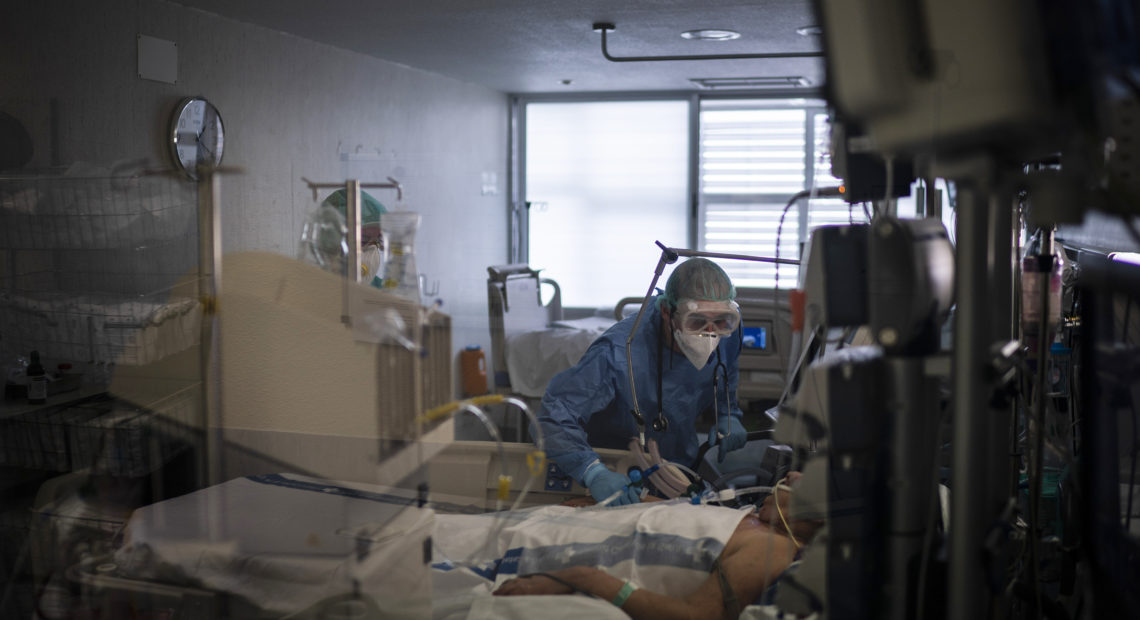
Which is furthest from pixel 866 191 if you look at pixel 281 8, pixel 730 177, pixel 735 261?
pixel 281 8

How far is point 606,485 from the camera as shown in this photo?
1885mm

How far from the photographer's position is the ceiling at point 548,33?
2.79 meters

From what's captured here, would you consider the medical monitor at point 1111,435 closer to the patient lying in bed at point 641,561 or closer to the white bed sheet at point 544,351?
the patient lying in bed at point 641,561

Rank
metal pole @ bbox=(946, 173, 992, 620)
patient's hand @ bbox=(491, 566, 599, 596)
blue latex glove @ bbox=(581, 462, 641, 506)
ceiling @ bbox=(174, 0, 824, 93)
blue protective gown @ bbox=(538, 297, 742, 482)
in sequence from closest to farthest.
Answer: metal pole @ bbox=(946, 173, 992, 620), patient's hand @ bbox=(491, 566, 599, 596), blue latex glove @ bbox=(581, 462, 641, 506), blue protective gown @ bbox=(538, 297, 742, 482), ceiling @ bbox=(174, 0, 824, 93)

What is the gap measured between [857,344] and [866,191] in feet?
0.71

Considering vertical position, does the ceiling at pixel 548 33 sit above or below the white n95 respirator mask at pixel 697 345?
above

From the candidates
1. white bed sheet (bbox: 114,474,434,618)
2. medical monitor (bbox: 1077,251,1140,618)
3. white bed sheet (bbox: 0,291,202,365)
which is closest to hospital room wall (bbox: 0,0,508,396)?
white bed sheet (bbox: 0,291,202,365)

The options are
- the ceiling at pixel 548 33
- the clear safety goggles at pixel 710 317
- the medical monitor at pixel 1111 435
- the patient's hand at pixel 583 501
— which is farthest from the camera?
the ceiling at pixel 548 33

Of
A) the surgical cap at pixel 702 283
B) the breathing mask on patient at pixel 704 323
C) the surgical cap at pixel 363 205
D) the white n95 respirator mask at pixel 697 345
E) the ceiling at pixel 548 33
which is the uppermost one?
the ceiling at pixel 548 33

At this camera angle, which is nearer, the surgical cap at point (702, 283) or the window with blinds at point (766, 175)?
the window with blinds at point (766, 175)

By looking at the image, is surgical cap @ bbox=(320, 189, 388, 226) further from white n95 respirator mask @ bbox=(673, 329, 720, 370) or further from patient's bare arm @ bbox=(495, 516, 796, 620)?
white n95 respirator mask @ bbox=(673, 329, 720, 370)

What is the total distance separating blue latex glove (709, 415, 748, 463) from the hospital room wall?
0.69 metres

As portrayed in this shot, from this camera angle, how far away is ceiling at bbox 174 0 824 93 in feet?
9.16

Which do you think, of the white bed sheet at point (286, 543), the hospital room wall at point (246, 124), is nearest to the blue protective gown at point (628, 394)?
the hospital room wall at point (246, 124)
